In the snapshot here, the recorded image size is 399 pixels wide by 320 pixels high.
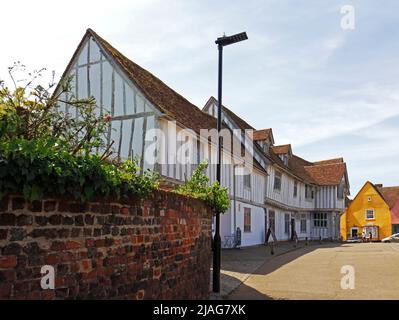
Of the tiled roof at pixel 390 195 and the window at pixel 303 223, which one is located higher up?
the tiled roof at pixel 390 195

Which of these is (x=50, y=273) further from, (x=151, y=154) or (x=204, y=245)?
(x=151, y=154)

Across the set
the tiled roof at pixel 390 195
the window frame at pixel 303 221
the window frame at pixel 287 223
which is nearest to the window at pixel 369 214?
the tiled roof at pixel 390 195

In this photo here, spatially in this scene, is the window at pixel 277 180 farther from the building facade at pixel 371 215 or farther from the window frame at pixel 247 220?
the building facade at pixel 371 215

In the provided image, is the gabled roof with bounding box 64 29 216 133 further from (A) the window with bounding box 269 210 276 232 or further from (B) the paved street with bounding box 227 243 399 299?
(A) the window with bounding box 269 210 276 232

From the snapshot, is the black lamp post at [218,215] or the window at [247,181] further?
the window at [247,181]

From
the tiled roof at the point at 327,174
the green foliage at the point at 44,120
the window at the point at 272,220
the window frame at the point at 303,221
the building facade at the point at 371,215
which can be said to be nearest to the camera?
the green foliage at the point at 44,120

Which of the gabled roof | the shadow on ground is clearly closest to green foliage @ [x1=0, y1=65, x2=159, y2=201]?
the shadow on ground

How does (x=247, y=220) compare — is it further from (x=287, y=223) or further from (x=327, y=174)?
(x=327, y=174)

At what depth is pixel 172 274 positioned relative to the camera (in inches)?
234

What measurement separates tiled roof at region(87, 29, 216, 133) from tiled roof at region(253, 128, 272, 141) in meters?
7.60

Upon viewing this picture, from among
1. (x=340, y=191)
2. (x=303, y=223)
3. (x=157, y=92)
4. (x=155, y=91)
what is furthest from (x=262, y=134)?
(x=340, y=191)

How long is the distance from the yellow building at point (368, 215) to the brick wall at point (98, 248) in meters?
45.0

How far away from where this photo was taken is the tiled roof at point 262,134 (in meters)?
26.9

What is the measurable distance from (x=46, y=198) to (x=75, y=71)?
13908 millimetres
